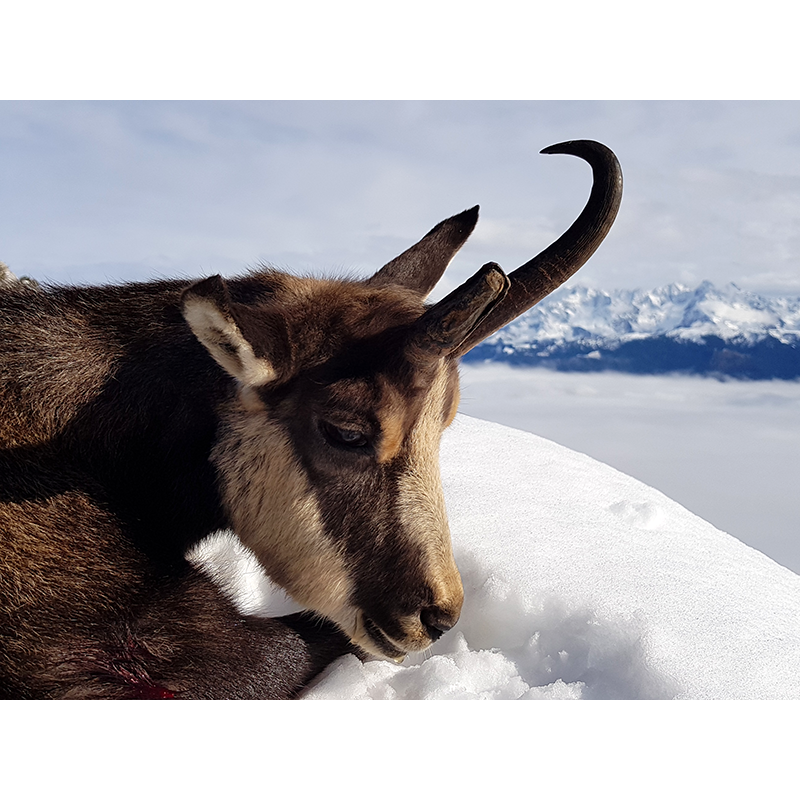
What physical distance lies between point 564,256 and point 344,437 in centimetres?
138

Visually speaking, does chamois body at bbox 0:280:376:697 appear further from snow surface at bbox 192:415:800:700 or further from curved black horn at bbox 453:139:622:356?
curved black horn at bbox 453:139:622:356

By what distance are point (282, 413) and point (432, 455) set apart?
76 cm

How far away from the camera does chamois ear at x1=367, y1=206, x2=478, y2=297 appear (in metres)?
4.72

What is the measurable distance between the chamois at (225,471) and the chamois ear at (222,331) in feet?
0.04

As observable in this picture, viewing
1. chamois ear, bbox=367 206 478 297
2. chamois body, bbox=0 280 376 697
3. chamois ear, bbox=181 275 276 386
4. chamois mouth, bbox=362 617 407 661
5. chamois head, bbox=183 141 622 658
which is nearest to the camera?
chamois ear, bbox=181 275 276 386

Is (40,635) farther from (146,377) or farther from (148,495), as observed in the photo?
(146,377)

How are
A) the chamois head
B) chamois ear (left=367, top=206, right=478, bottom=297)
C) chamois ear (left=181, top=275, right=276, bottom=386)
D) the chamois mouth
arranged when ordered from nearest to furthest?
chamois ear (left=181, top=275, right=276, bottom=386)
the chamois head
the chamois mouth
chamois ear (left=367, top=206, right=478, bottom=297)

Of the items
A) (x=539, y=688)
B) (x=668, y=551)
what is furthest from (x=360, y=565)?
(x=668, y=551)

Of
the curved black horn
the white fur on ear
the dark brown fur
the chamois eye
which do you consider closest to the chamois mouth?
the dark brown fur

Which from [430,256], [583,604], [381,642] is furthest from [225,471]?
[583,604]

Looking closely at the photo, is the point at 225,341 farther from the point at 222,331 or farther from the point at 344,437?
the point at 344,437

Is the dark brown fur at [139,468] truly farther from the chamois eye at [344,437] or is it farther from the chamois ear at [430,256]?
the chamois ear at [430,256]

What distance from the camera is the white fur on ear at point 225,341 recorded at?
344 centimetres

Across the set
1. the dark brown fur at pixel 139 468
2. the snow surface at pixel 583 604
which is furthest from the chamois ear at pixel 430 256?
the snow surface at pixel 583 604
